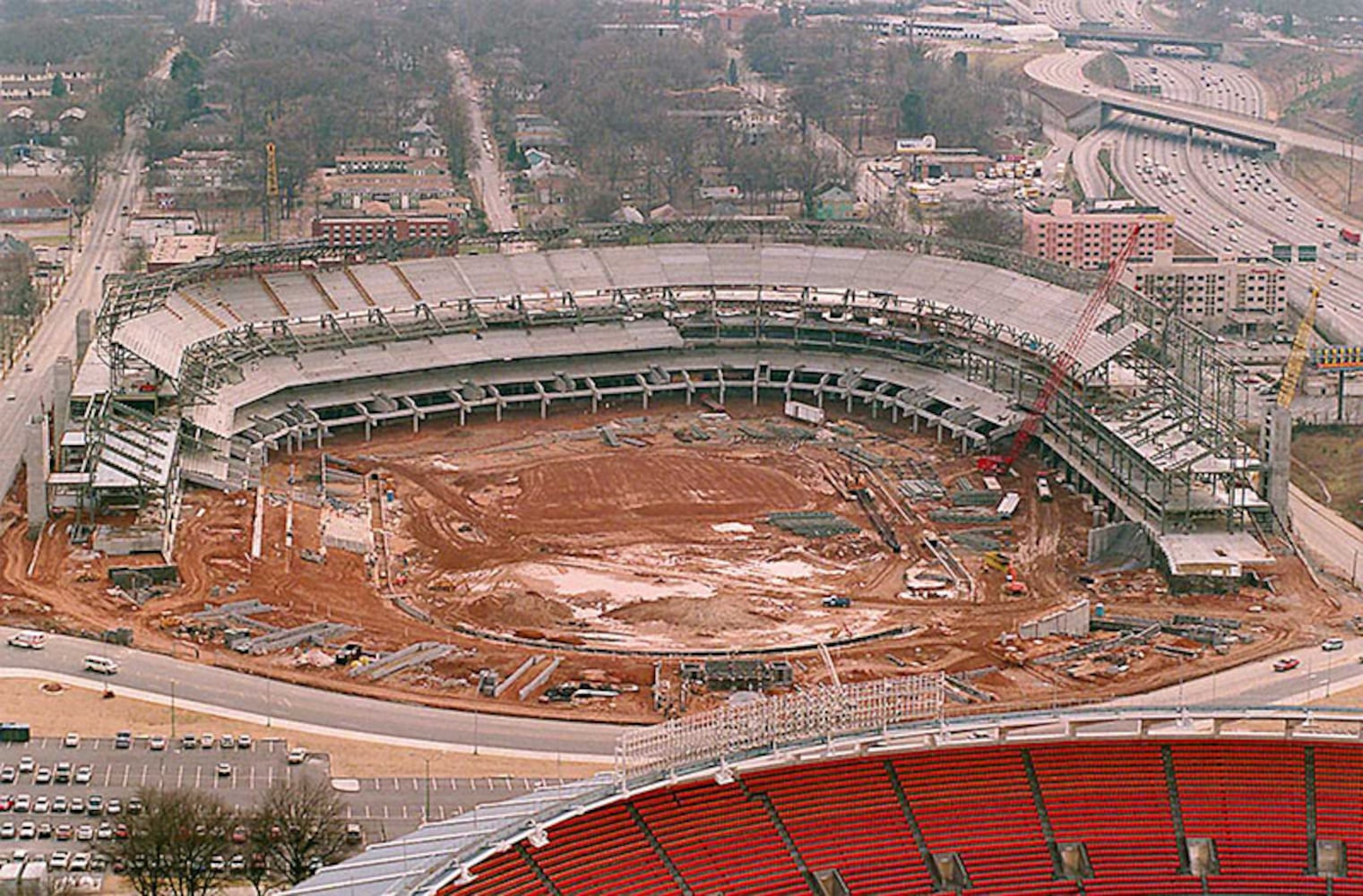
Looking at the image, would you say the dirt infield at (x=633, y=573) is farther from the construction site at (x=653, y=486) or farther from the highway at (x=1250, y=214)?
the highway at (x=1250, y=214)

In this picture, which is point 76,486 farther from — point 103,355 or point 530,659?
point 530,659

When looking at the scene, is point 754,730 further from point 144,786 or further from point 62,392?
point 62,392

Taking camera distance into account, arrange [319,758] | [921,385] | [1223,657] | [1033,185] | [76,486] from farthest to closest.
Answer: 1. [1033,185]
2. [921,385]
3. [76,486]
4. [1223,657]
5. [319,758]

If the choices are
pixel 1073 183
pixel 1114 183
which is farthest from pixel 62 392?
pixel 1114 183

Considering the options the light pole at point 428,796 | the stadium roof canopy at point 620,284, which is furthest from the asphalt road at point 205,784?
the stadium roof canopy at point 620,284

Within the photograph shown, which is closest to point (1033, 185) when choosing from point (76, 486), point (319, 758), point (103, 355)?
point (103, 355)

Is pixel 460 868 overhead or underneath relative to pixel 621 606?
overhead
